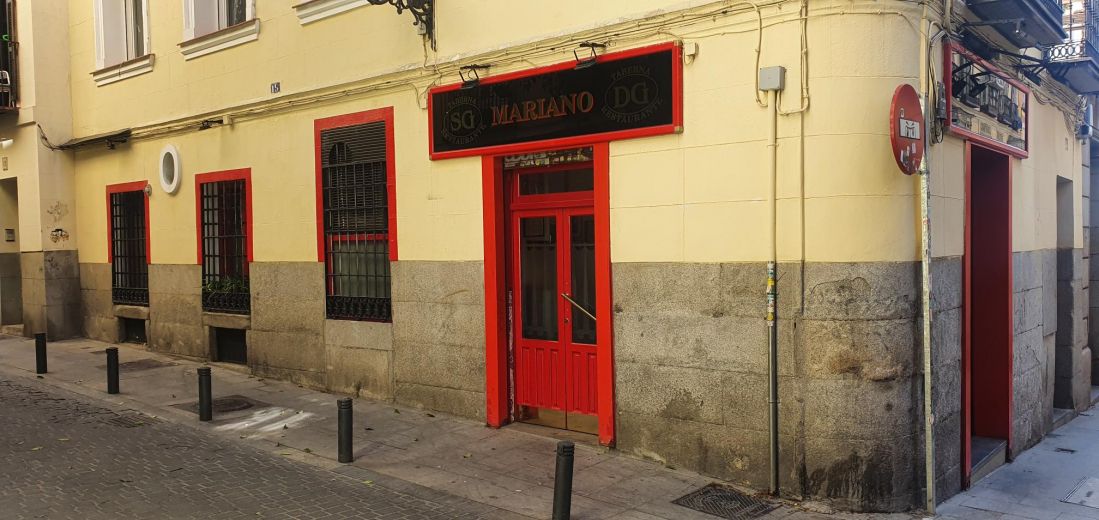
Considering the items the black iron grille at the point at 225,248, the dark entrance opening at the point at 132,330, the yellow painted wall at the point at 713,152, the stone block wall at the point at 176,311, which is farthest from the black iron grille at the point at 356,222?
the dark entrance opening at the point at 132,330

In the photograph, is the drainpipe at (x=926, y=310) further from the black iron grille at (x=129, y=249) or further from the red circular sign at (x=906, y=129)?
the black iron grille at (x=129, y=249)

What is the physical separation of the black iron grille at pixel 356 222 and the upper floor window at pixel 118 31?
6.41m

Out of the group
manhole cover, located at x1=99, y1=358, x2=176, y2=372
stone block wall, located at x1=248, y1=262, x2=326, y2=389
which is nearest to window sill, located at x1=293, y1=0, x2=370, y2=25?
stone block wall, located at x1=248, y1=262, x2=326, y2=389

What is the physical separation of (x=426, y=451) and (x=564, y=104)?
372cm

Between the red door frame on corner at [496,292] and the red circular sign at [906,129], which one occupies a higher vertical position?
the red circular sign at [906,129]

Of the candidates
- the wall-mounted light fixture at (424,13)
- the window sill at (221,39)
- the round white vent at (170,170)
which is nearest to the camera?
the wall-mounted light fixture at (424,13)

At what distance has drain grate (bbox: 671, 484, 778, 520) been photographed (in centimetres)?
651

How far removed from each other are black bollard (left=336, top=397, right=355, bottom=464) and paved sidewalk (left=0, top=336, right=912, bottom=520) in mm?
109

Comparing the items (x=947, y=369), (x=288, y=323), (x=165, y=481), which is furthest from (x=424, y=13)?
(x=947, y=369)

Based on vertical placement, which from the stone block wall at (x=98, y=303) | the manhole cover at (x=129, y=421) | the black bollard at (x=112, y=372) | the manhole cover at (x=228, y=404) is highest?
the stone block wall at (x=98, y=303)

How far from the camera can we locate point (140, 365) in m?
12.9

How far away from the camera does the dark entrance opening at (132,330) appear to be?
580 inches

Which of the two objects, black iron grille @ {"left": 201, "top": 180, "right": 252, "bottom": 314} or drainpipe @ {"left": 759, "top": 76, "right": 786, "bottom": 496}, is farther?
black iron grille @ {"left": 201, "top": 180, "right": 252, "bottom": 314}

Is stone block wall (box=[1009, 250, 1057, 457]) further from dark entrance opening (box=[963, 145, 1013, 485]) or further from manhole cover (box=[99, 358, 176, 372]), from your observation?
manhole cover (box=[99, 358, 176, 372])
